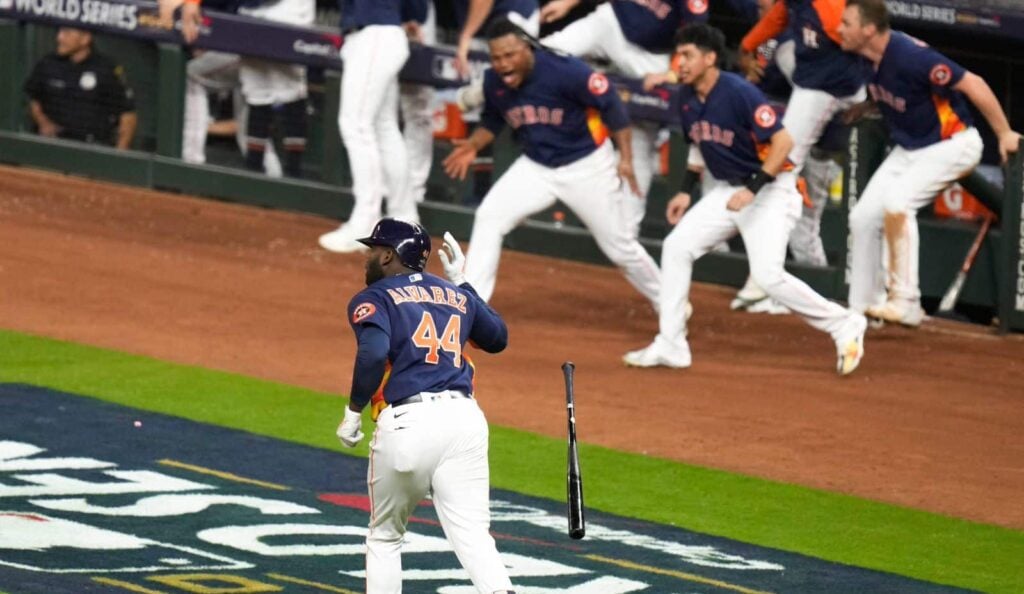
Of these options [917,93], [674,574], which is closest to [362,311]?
[674,574]

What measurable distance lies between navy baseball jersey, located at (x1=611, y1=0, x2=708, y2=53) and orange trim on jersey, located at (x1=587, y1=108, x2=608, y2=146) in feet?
5.16

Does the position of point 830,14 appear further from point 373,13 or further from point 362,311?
point 362,311

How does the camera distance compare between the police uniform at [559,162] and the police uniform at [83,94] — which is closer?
the police uniform at [559,162]

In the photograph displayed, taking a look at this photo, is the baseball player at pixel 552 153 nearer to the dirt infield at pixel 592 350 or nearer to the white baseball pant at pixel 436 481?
Result: the dirt infield at pixel 592 350

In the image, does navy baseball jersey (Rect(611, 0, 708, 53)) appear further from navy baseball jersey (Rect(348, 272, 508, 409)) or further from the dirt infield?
navy baseball jersey (Rect(348, 272, 508, 409))

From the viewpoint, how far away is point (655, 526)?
27.7 ft

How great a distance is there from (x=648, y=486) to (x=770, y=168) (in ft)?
7.45

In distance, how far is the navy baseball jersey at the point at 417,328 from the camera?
20.9 feet

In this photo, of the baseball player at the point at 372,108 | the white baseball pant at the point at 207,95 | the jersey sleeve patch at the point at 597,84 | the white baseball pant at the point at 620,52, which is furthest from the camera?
the white baseball pant at the point at 207,95

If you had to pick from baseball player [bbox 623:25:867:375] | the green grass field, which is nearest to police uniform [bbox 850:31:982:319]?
baseball player [bbox 623:25:867:375]

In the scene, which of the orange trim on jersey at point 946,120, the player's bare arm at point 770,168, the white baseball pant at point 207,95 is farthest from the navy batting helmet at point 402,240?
the white baseball pant at point 207,95

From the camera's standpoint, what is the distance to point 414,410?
20.8 feet

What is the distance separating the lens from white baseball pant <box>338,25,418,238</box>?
13.9m

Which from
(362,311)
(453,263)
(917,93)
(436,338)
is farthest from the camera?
(917,93)
